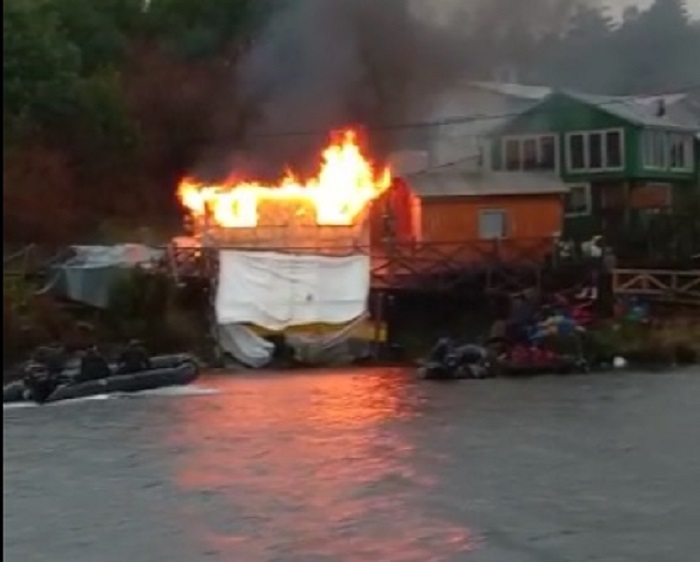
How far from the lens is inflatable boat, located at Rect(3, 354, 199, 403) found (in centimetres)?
3284

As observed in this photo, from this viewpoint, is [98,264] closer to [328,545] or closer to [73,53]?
[73,53]

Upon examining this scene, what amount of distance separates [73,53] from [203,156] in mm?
7140

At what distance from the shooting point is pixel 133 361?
3516cm

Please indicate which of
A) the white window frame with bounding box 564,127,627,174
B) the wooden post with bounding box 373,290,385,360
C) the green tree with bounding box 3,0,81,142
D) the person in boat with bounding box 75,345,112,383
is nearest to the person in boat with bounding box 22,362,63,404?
the person in boat with bounding box 75,345,112,383

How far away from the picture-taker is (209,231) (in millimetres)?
46781

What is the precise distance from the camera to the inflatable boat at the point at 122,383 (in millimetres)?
32844

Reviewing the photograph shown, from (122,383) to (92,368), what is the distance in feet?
2.73

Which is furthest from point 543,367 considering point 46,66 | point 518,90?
point 518,90

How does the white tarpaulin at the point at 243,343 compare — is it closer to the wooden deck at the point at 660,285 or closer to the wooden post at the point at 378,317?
the wooden post at the point at 378,317

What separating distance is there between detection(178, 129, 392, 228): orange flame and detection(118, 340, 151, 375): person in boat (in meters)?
11.1

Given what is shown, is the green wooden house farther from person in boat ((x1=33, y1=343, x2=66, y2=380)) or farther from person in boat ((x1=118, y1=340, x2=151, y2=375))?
person in boat ((x1=33, y1=343, x2=66, y2=380))

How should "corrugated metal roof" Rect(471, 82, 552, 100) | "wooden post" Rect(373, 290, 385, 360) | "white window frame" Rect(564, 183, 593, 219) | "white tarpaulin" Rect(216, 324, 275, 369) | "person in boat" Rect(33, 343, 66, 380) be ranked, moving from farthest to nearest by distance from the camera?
"white window frame" Rect(564, 183, 593, 219)
"corrugated metal roof" Rect(471, 82, 552, 100)
"wooden post" Rect(373, 290, 385, 360)
"white tarpaulin" Rect(216, 324, 275, 369)
"person in boat" Rect(33, 343, 66, 380)

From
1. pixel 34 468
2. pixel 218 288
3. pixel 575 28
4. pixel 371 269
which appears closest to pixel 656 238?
pixel 575 28

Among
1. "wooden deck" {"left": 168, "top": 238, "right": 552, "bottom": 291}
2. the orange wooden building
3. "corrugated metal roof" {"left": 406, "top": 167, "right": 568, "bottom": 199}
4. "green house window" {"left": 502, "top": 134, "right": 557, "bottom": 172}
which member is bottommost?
"wooden deck" {"left": 168, "top": 238, "right": 552, "bottom": 291}
